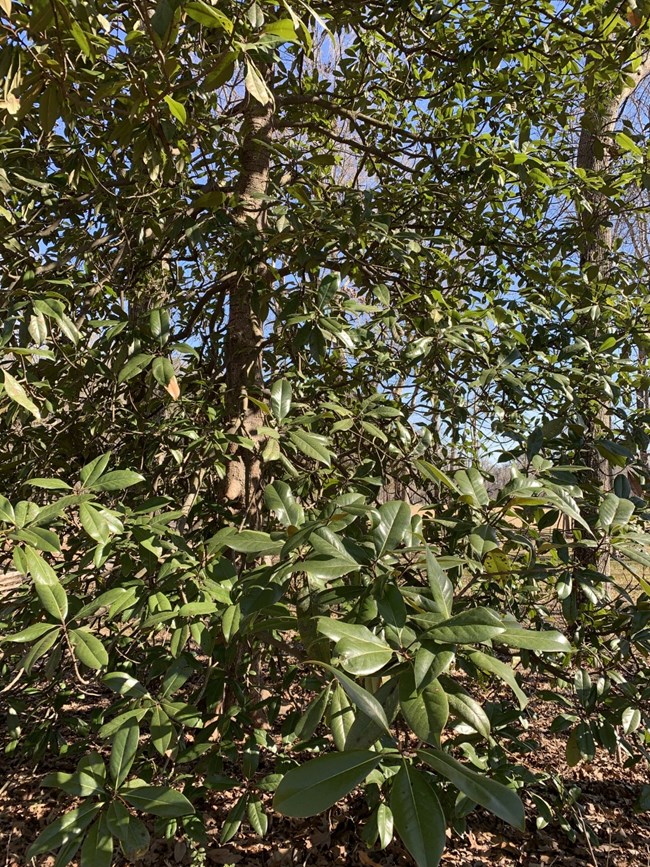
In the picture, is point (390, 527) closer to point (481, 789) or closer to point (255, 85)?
point (481, 789)

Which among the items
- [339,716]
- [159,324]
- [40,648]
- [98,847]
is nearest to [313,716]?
[339,716]

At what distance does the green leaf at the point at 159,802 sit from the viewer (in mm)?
945

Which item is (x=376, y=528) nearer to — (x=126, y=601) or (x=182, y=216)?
(x=126, y=601)

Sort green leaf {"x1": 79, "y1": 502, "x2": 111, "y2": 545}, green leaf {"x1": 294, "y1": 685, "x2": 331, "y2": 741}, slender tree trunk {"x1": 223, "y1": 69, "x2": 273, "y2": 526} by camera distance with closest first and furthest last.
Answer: green leaf {"x1": 294, "y1": 685, "x2": 331, "y2": 741} → green leaf {"x1": 79, "y1": 502, "x2": 111, "y2": 545} → slender tree trunk {"x1": 223, "y1": 69, "x2": 273, "y2": 526}

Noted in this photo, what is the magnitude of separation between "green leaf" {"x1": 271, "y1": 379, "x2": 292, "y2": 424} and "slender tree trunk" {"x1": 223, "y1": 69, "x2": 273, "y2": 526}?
13.3 inches

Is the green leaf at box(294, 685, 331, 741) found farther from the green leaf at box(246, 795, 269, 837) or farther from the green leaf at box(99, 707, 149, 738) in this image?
the green leaf at box(246, 795, 269, 837)

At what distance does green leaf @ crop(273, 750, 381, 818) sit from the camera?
52 cm

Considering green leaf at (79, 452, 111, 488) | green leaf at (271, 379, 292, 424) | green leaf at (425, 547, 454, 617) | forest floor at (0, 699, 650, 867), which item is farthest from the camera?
forest floor at (0, 699, 650, 867)

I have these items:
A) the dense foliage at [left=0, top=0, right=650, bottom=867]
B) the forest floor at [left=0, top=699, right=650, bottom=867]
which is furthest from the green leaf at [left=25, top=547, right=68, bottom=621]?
the forest floor at [left=0, top=699, right=650, bottom=867]

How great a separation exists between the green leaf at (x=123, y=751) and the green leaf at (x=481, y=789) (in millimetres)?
711

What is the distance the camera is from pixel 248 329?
2297 millimetres

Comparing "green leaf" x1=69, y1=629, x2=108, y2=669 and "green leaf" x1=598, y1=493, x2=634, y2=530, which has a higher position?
"green leaf" x1=598, y1=493, x2=634, y2=530

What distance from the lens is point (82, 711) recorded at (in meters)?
2.95

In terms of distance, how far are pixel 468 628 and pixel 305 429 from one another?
3.54ft
